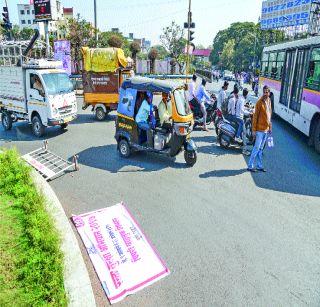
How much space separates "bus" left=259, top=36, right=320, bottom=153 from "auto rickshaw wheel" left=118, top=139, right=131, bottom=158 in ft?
18.7

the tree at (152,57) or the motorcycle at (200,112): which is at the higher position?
the tree at (152,57)

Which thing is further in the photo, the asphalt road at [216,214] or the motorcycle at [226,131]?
the motorcycle at [226,131]

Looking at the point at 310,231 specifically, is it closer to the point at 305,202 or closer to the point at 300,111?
the point at 305,202

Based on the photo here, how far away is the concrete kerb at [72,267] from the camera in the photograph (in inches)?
152

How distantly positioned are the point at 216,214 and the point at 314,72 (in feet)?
22.5

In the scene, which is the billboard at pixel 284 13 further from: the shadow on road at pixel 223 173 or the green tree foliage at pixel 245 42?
the shadow on road at pixel 223 173

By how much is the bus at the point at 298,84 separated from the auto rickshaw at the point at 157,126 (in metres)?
4.21

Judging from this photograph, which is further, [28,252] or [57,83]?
[57,83]

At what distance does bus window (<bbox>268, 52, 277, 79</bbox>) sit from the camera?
15.9 meters

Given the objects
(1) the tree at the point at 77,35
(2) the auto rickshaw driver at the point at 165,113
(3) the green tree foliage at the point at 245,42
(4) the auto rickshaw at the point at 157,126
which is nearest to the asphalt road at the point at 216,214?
(4) the auto rickshaw at the point at 157,126

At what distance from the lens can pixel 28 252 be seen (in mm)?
4496

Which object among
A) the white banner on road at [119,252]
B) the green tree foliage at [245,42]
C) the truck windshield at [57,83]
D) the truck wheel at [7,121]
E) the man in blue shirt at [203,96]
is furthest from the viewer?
the green tree foliage at [245,42]

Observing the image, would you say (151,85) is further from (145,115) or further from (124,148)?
(124,148)

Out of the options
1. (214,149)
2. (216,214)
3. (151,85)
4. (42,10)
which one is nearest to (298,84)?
(214,149)
